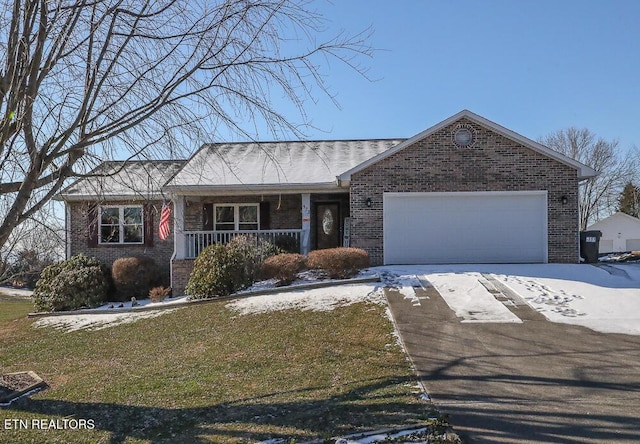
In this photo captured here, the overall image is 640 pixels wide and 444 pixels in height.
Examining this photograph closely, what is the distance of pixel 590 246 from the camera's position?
15539 mm

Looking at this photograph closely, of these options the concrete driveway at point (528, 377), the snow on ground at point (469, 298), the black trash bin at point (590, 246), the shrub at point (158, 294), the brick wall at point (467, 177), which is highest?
the brick wall at point (467, 177)

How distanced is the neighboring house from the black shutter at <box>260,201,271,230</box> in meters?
32.9

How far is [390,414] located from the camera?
493cm

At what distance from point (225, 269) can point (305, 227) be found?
135 inches

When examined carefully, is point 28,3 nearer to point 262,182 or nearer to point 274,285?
point 274,285

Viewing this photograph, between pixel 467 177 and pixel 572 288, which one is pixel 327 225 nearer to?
pixel 467 177

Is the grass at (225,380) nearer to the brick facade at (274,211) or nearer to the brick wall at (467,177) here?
the brick wall at (467,177)

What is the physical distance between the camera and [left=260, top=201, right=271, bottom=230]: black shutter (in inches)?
693

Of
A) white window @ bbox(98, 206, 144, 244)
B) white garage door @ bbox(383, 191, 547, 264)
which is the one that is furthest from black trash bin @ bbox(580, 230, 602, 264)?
white window @ bbox(98, 206, 144, 244)

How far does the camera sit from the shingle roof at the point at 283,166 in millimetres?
15539

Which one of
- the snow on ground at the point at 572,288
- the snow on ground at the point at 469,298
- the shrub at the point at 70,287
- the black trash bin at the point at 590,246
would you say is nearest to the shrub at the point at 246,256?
the snow on ground at the point at 572,288

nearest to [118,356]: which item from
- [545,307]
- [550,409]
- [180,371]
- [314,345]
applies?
[180,371]

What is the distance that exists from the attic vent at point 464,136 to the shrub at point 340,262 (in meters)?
4.69

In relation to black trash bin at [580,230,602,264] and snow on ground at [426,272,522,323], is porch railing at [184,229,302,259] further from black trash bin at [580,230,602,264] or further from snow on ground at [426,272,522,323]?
black trash bin at [580,230,602,264]
